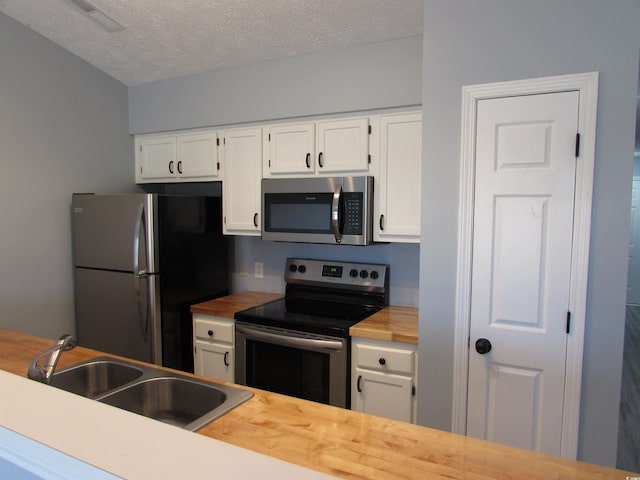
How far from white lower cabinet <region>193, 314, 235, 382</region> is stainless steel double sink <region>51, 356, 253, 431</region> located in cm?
101

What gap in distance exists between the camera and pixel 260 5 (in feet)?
7.49

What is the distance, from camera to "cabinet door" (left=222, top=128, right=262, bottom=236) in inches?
116

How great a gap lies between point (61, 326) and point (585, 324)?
3257 millimetres

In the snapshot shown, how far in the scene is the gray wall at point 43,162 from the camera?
269 cm

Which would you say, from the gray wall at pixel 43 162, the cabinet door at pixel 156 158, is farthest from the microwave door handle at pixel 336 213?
the gray wall at pixel 43 162

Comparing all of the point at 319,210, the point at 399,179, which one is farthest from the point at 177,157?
the point at 399,179

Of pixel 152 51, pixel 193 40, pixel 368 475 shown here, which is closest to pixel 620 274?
pixel 368 475

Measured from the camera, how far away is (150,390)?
1577 mm

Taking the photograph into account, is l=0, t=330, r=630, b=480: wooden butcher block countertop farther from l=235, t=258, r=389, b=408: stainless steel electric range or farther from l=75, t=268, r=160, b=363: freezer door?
l=75, t=268, r=160, b=363: freezer door

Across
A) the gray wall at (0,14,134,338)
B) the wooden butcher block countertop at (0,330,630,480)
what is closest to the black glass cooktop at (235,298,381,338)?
the wooden butcher block countertop at (0,330,630,480)

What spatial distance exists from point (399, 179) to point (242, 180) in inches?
45.1

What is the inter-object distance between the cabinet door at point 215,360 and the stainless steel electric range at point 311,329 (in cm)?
11

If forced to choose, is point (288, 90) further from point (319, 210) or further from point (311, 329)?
point (311, 329)

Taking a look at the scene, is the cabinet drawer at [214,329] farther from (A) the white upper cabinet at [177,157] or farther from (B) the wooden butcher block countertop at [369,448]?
(B) the wooden butcher block countertop at [369,448]
